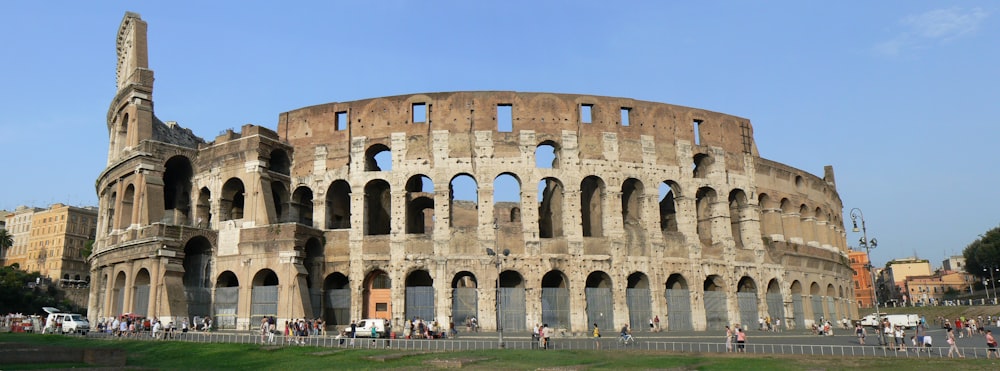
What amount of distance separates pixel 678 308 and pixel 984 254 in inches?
2247

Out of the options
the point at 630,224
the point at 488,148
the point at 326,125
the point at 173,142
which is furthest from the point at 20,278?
the point at 630,224

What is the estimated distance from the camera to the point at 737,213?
40.6 metres

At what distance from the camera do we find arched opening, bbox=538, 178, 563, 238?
120 feet

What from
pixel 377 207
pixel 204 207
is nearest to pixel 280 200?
pixel 204 207

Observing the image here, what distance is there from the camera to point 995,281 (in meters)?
76.7

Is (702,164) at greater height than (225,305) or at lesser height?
greater

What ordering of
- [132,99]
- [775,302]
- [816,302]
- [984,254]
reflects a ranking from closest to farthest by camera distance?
[132,99] → [775,302] → [816,302] → [984,254]

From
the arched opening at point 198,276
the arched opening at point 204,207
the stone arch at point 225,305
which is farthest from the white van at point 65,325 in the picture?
the arched opening at point 204,207

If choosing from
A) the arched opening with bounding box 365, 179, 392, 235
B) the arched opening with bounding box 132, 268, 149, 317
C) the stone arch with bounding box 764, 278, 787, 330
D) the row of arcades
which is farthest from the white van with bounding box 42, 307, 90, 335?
the stone arch with bounding box 764, 278, 787, 330

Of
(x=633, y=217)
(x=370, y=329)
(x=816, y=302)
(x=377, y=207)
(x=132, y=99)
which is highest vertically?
(x=132, y=99)

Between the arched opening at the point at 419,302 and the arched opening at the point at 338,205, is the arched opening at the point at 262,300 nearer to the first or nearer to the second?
the arched opening at the point at 338,205

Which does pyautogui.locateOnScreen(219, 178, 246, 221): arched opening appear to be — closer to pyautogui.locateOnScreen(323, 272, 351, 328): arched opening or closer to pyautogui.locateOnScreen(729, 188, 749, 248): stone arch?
pyautogui.locateOnScreen(323, 272, 351, 328): arched opening

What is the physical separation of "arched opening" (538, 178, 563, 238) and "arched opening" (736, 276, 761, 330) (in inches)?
406

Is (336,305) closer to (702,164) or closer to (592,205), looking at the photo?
(592,205)
